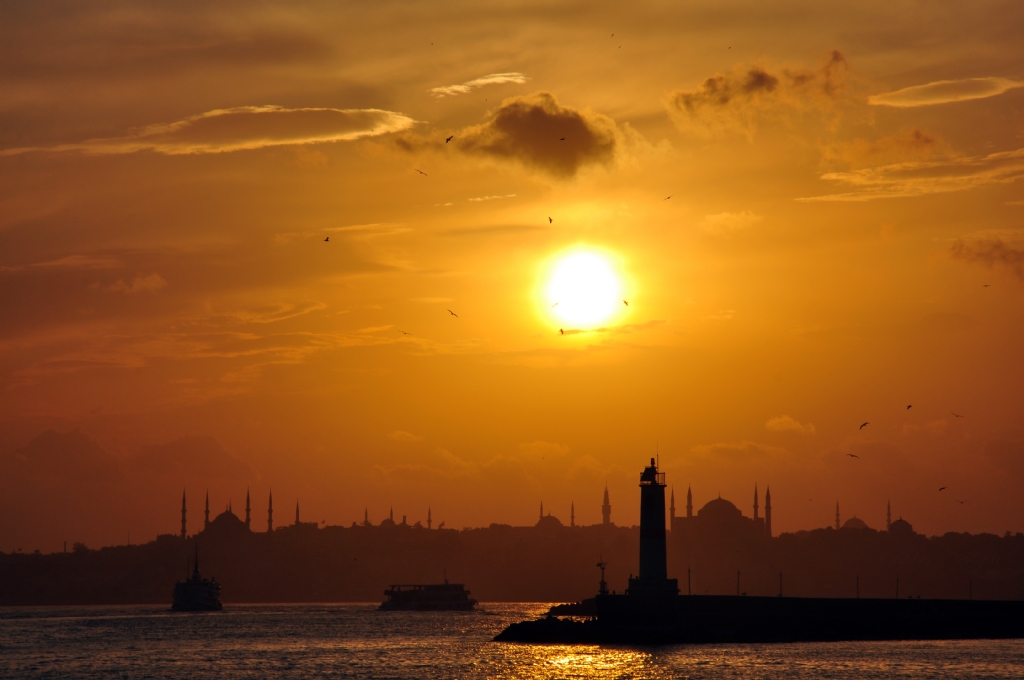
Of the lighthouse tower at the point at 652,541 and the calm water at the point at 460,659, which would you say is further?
the lighthouse tower at the point at 652,541

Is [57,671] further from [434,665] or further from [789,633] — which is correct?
[789,633]

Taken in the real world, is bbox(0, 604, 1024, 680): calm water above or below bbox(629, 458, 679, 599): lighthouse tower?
below

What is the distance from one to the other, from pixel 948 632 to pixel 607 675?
39.3 meters

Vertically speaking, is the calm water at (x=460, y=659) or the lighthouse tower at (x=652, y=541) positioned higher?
the lighthouse tower at (x=652, y=541)

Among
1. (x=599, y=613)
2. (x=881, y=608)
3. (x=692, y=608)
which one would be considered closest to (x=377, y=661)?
(x=599, y=613)

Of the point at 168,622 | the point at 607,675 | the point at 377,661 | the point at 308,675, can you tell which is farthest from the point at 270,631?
the point at 607,675

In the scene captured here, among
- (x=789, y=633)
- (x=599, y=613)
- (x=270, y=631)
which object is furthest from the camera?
(x=270, y=631)

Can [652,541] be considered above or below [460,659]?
above

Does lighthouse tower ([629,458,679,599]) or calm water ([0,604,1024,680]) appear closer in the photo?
calm water ([0,604,1024,680])

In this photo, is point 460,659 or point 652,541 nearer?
point 652,541

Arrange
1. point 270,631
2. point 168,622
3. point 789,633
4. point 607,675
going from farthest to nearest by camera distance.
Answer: point 168,622 → point 270,631 → point 789,633 → point 607,675

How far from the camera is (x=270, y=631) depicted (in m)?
159

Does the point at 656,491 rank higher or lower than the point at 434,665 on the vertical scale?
higher

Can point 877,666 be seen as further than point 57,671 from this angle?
No
